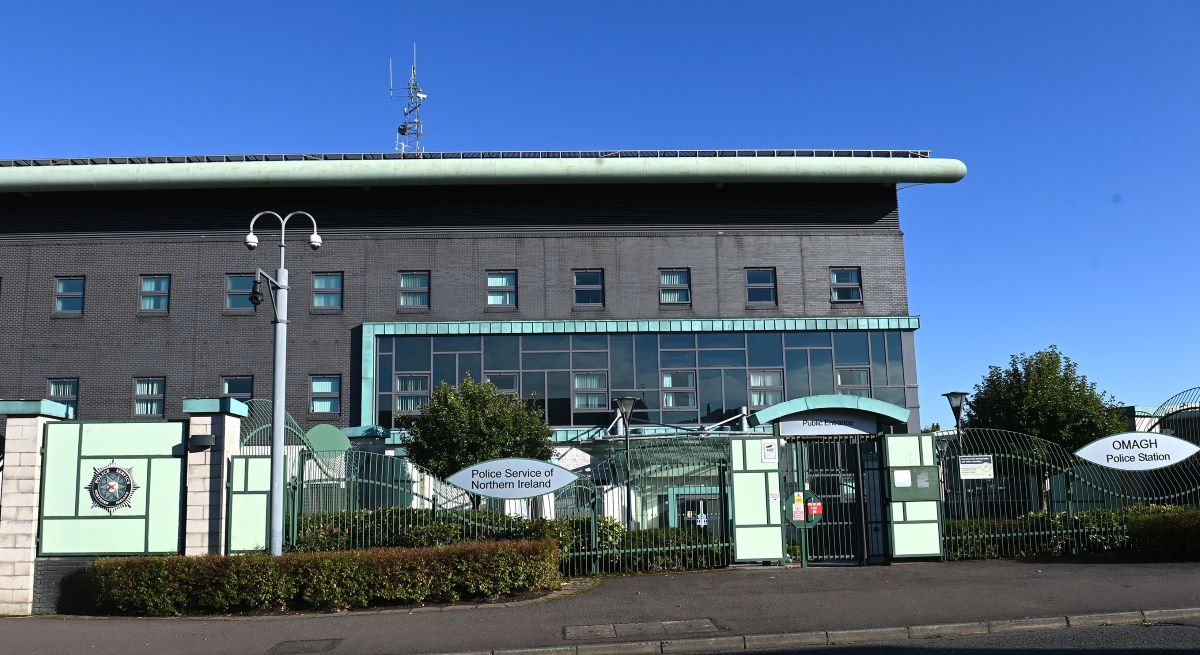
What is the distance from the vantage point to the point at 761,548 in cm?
1731

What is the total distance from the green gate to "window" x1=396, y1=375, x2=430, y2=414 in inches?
597

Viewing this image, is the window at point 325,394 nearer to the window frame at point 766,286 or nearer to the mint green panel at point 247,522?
the window frame at point 766,286

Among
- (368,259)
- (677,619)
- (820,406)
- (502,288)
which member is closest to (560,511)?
(677,619)

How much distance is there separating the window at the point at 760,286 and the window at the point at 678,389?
3.15m

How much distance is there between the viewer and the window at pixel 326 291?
103ft

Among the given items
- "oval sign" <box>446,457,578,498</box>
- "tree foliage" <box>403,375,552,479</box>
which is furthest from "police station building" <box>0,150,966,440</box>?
"oval sign" <box>446,457,578,498</box>

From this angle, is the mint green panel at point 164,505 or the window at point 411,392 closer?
the mint green panel at point 164,505

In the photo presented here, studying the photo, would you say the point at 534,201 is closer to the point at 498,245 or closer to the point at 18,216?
the point at 498,245

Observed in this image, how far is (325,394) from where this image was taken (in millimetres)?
30641

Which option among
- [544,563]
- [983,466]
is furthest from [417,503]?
[983,466]

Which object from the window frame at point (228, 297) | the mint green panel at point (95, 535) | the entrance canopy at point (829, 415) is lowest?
the mint green panel at point (95, 535)

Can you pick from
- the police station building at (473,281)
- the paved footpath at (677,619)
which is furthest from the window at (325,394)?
the paved footpath at (677,619)

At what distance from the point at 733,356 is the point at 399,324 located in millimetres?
9983

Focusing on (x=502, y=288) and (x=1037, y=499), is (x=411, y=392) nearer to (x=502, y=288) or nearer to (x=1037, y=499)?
(x=502, y=288)
